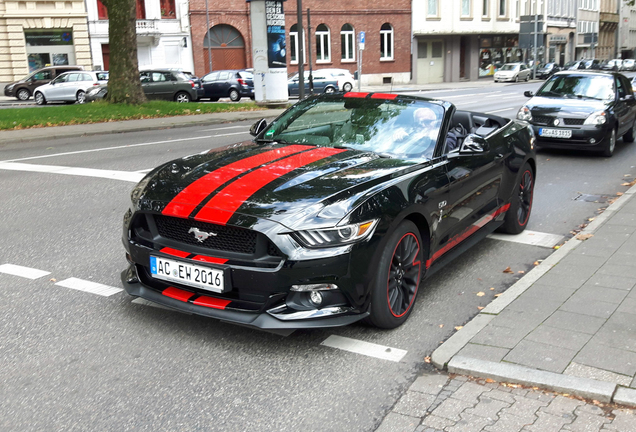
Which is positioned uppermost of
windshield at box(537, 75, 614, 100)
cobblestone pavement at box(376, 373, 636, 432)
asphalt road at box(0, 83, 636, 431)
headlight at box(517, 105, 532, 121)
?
windshield at box(537, 75, 614, 100)

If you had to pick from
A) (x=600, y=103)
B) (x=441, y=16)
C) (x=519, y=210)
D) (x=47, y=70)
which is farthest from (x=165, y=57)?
(x=519, y=210)

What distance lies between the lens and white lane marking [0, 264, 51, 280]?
218 inches

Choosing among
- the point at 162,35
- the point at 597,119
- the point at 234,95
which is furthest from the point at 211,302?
the point at 162,35

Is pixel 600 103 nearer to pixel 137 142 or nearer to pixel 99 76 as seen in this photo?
pixel 137 142

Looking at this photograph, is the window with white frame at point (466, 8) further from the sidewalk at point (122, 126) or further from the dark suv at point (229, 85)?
the sidewalk at point (122, 126)

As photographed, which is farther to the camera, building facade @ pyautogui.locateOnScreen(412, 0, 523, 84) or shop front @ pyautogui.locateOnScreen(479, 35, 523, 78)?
shop front @ pyautogui.locateOnScreen(479, 35, 523, 78)

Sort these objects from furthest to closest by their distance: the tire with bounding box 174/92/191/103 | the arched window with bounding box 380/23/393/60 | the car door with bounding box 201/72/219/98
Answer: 1. the arched window with bounding box 380/23/393/60
2. the car door with bounding box 201/72/219/98
3. the tire with bounding box 174/92/191/103

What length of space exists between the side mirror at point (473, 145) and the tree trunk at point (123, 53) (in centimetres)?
1762

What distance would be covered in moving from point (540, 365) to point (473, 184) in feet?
6.85

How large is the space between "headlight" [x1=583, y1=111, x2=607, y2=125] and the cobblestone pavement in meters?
9.66

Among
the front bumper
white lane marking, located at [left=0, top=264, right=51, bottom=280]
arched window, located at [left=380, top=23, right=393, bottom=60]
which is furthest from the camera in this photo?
arched window, located at [left=380, top=23, right=393, bottom=60]

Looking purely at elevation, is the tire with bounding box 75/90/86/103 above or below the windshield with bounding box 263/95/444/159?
below

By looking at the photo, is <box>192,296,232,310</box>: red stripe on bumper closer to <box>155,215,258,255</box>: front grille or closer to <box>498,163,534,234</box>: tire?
<box>155,215,258,255</box>: front grille

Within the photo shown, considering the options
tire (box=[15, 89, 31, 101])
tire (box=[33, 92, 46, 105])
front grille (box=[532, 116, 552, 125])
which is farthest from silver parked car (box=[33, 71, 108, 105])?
front grille (box=[532, 116, 552, 125])
